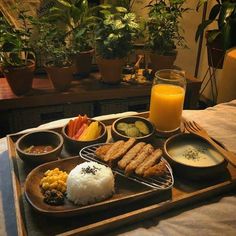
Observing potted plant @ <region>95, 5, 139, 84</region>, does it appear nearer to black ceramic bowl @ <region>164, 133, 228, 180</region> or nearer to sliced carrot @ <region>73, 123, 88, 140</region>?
sliced carrot @ <region>73, 123, 88, 140</region>

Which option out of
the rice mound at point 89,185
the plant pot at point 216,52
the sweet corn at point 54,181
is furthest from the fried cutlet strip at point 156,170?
the plant pot at point 216,52

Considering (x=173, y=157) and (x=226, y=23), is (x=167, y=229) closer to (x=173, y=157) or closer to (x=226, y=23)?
(x=173, y=157)

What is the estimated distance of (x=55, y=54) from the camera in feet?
5.82

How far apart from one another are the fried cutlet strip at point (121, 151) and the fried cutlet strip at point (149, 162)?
8 cm

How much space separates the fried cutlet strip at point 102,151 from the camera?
104 centimetres

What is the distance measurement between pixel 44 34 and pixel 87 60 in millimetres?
362

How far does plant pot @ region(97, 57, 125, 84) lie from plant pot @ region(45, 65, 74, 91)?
20cm

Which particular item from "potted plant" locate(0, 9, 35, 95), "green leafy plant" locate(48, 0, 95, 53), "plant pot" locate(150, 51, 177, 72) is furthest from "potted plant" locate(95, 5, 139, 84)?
"potted plant" locate(0, 9, 35, 95)

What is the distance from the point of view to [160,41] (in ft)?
6.69

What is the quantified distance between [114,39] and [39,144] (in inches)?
33.7

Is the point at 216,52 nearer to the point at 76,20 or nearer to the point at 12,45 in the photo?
the point at 76,20

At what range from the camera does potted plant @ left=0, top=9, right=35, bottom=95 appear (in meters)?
1.62

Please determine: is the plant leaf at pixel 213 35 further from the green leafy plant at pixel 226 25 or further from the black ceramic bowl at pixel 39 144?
the black ceramic bowl at pixel 39 144

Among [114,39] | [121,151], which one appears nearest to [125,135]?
[121,151]
